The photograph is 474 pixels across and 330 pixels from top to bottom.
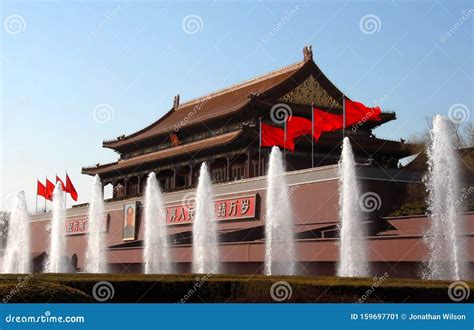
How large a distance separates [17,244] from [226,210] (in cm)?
1478

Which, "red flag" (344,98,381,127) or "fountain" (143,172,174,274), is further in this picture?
"fountain" (143,172,174,274)

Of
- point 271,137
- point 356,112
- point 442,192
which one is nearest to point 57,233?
point 271,137

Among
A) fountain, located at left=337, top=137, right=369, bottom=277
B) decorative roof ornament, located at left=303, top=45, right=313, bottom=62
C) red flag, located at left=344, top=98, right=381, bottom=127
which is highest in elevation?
decorative roof ornament, located at left=303, top=45, right=313, bottom=62

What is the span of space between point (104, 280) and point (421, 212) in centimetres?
1078

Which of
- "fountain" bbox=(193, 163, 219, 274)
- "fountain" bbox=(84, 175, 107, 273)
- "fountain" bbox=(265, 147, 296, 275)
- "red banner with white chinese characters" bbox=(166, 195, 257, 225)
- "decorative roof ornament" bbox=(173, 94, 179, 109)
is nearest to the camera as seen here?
"fountain" bbox=(265, 147, 296, 275)

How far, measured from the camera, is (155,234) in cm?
2705

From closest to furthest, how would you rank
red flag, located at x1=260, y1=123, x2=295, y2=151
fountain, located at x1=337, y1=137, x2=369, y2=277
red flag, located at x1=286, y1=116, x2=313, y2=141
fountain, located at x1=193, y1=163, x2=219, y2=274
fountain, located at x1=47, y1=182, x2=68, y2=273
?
fountain, located at x1=337, y1=137, x2=369, y2=277 → fountain, located at x1=193, y1=163, x2=219, y2=274 → red flag, located at x1=286, y1=116, x2=313, y2=141 → red flag, located at x1=260, y1=123, x2=295, y2=151 → fountain, located at x1=47, y1=182, x2=68, y2=273

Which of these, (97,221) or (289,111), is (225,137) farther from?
(97,221)

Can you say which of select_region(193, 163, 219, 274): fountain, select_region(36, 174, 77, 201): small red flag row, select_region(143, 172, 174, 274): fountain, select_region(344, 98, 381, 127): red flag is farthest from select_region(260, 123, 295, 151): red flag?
select_region(36, 174, 77, 201): small red flag row

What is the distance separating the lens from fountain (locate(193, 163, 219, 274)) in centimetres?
2147

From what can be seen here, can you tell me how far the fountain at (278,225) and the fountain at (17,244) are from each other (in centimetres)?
1351

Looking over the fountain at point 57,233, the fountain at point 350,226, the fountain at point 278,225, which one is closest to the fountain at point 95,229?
the fountain at point 57,233

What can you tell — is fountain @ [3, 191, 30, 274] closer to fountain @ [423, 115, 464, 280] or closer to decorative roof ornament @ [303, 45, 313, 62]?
decorative roof ornament @ [303, 45, 313, 62]

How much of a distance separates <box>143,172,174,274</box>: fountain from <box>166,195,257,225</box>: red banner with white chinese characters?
650 millimetres
